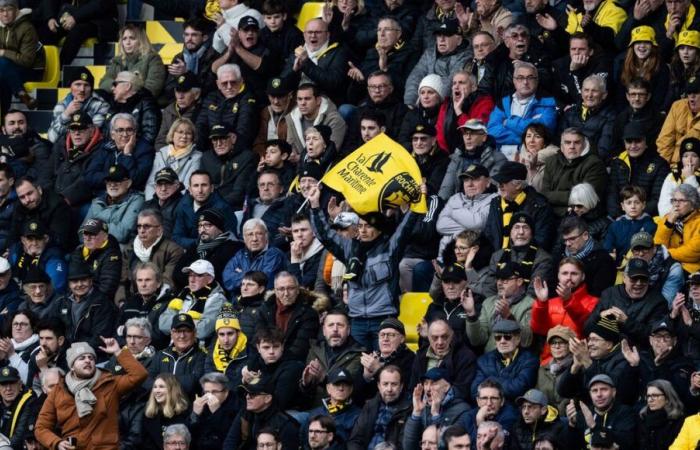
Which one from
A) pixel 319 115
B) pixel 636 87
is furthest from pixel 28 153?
pixel 636 87

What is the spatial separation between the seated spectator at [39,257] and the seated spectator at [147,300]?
3.77ft

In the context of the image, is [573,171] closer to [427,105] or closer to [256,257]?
[427,105]

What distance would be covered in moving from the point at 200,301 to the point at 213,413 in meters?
1.66

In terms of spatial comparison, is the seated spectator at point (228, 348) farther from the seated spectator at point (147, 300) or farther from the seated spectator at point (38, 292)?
the seated spectator at point (38, 292)

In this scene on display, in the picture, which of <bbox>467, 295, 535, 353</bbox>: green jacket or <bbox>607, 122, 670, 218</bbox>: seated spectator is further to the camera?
<bbox>607, 122, 670, 218</bbox>: seated spectator

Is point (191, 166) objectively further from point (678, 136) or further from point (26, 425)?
point (678, 136)

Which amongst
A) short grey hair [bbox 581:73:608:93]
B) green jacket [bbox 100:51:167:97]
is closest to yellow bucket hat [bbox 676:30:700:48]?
short grey hair [bbox 581:73:608:93]

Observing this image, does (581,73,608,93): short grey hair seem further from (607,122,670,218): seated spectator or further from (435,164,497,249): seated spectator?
(435,164,497,249): seated spectator

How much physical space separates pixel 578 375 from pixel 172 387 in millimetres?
3547

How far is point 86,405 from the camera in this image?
1916cm

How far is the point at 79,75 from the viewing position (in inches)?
952

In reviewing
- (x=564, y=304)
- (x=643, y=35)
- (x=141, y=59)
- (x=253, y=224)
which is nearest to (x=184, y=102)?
(x=141, y=59)

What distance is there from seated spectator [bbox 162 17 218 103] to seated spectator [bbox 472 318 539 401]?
6.24 meters

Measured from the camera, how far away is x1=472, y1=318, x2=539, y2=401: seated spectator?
59.4 feet
